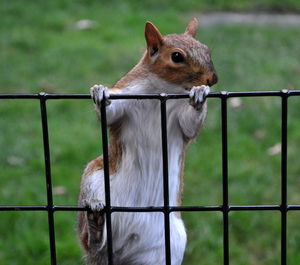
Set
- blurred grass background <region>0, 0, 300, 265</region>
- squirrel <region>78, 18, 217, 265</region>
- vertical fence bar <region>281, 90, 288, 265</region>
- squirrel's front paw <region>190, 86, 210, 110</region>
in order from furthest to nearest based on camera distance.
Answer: blurred grass background <region>0, 0, 300, 265</region> → squirrel <region>78, 18, 217, 265</region> → squirrel's front paw <region>190, 86, 210, 110</region> → vertical fence bar <region>281, 90, 288, 265</region>

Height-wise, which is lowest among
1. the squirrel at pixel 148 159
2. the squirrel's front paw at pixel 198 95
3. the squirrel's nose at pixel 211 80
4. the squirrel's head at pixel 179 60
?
the squirrel at pixel 148 159

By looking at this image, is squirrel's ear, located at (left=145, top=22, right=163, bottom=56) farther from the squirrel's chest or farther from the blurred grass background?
the blurred grass background

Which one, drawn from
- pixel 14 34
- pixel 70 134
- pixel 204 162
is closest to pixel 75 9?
pixel 14 34

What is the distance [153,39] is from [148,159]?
29 cm

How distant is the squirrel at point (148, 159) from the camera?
1.69 meters

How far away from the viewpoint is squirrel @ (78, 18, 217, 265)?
169 cm

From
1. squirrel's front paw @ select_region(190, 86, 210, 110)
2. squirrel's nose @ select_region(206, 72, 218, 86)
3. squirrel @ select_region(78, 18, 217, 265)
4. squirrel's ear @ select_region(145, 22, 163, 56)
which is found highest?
squirrel's ear @ select_region(145, 22, 163, 56)

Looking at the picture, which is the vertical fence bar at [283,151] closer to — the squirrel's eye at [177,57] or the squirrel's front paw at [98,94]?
the squirrel's front paw at [98,94]

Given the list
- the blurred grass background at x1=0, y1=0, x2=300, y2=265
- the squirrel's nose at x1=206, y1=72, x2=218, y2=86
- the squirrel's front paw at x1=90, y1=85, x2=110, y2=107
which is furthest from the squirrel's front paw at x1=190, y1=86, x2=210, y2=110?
the blurred grass background at x1=0, y1=0, x2=300, y2=265

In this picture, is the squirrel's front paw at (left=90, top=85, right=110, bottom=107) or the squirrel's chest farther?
the squirrel's chest

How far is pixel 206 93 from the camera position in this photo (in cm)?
141

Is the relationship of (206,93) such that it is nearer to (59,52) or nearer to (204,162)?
(204,162)

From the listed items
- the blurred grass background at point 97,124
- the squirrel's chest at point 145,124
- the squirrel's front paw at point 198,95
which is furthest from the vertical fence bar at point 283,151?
the blurred grass background at point 97,124

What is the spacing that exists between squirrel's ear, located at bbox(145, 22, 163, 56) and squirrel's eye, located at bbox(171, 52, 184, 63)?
0.14ft
